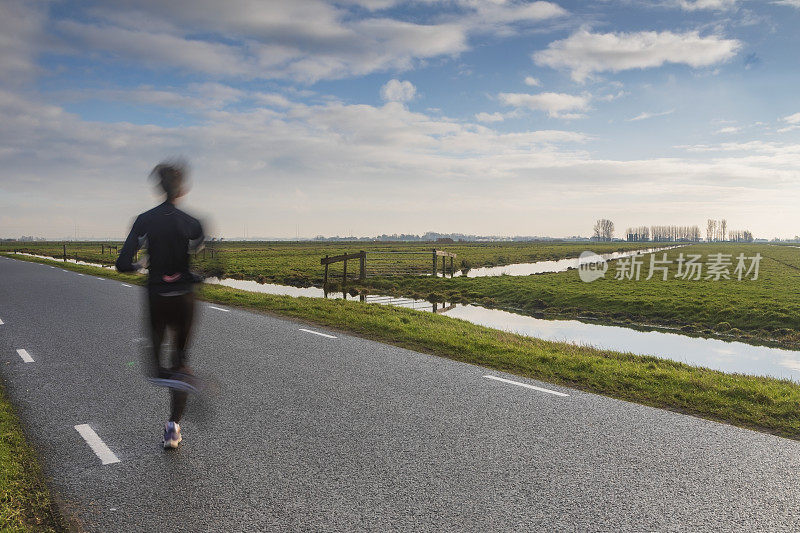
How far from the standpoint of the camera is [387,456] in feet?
15.6

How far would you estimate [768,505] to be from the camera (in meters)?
3.87

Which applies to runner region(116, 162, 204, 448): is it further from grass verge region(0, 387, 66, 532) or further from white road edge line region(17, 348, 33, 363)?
white road edge line region(17, 348, 33, 363)

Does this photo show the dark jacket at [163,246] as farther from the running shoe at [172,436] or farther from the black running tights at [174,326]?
the running shoe at [172,436]

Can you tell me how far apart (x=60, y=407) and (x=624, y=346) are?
41.1 feet

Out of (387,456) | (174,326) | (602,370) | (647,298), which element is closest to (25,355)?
(174,326)

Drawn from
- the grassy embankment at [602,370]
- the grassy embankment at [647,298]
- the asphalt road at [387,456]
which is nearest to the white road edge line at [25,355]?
the asphalt road at [387,456]

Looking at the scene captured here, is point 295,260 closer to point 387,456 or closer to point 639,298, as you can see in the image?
point 639,298

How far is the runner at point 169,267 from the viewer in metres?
4.84

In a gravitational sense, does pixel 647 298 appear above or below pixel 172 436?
below

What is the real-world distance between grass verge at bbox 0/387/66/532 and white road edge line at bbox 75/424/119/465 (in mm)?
441

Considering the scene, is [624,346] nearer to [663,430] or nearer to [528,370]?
[528,370]

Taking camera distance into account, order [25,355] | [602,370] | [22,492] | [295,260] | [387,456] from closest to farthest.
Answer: [22,492], [387,456], [602,370], [25,355], [295,260]

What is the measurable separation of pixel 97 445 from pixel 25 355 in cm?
512

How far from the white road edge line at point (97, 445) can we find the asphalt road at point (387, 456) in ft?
0.12
